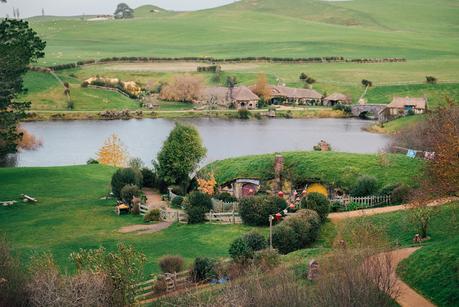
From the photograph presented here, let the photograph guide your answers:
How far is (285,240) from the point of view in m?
34.2

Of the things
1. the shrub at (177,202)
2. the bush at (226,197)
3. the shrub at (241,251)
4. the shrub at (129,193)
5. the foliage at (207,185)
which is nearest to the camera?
the shrub at (241,251)

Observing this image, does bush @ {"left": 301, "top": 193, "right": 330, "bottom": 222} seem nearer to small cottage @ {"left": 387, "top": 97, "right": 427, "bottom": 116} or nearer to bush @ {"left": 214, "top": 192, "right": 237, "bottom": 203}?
bush @ {"left": 214, "top": 192, "right": 237, "bottom": 203}

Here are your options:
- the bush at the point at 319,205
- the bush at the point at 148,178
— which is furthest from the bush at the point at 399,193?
the bush at the point at 148,178

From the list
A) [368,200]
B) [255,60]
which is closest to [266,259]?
[368,200]

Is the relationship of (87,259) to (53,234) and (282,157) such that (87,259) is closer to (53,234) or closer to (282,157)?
(53,234)

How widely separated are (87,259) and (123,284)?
2.76m

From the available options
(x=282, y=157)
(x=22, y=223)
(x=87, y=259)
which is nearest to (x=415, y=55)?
(x=282, y=157)

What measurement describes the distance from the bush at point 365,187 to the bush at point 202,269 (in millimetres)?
15314

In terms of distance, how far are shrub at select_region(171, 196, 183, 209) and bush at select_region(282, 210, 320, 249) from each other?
32.4ft

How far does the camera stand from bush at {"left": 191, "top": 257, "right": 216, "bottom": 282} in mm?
29825

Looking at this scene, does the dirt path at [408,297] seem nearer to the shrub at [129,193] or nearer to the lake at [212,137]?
the shrub at [129,193]

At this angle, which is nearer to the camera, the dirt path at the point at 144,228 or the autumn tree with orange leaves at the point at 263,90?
the dirt path at the point at 144,228

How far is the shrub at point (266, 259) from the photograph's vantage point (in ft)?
92.3

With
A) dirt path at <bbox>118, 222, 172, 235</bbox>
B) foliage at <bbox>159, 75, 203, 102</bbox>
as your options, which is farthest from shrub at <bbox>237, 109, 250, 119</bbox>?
dirt path at <bbox>118, 222, 172, 235</bbox>
